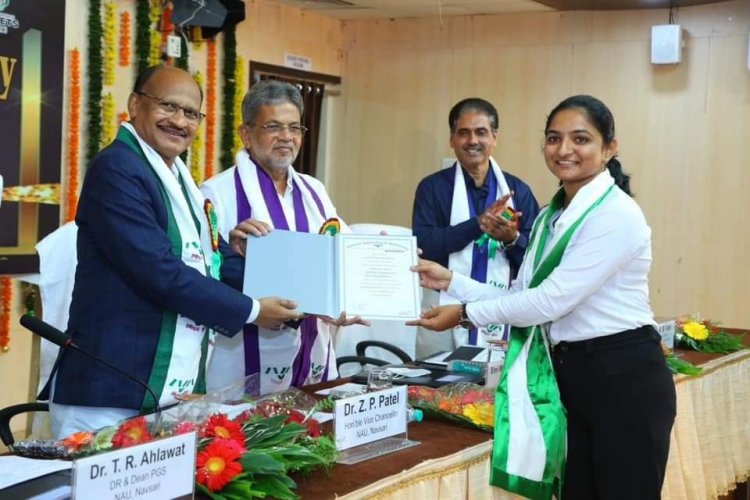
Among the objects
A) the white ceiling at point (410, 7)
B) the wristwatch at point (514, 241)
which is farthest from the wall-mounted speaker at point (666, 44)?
the wristwatch at point (514, 241)

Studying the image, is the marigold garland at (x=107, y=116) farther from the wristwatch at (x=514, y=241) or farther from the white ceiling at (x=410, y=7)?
the wristwatch at (x=514, y=241)

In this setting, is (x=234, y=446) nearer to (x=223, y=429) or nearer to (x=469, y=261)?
(x=223, y=429)

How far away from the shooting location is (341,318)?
9.11ft

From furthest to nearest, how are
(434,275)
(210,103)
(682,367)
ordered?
(210,103), (682,367), (434,275)

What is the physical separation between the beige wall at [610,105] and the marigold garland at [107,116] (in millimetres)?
2050

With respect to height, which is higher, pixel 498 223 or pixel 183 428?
pixel 498 223

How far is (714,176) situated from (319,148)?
2.63m

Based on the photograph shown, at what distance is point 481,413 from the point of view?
257 centimetres

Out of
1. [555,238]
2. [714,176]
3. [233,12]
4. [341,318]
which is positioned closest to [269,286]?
[341,318]

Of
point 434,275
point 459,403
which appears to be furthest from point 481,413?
point 434,275

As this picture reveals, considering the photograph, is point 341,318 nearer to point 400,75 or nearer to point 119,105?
point 119,105

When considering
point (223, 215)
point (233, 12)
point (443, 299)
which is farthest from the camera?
point (233, 12)

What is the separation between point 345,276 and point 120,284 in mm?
678

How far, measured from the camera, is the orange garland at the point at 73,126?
4902 mm
